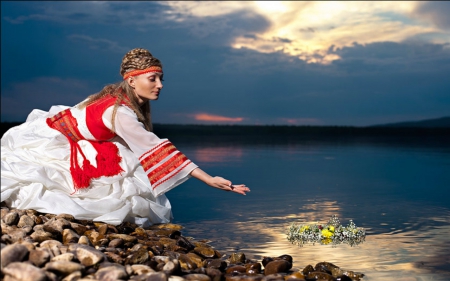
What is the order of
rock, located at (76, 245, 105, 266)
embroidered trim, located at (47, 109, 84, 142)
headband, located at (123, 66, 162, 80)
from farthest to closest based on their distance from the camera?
embroidered trim, located at (47, 109, 84, 142) < headband, located at (123, 66, 162, 80) < rock, located at (76, 245, 105, 266)

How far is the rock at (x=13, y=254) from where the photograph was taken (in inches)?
142

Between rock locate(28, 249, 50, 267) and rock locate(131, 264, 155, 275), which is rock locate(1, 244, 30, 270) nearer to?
rock locate(28, 249, 50, 267)

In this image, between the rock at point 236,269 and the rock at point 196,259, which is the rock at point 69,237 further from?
the rock at point 236,269

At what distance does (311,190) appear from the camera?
8977 millimetres

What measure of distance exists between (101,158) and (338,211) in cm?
314

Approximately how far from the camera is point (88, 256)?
3.87 meters

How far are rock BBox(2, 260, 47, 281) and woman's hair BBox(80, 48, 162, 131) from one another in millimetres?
1716

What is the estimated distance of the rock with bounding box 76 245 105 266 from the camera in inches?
152

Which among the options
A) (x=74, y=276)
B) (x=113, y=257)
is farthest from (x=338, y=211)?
(x=74, y=276)

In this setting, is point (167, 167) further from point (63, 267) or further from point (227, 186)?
point (63, 267)

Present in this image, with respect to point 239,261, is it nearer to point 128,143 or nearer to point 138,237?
point 138,237

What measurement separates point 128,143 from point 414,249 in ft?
8.53

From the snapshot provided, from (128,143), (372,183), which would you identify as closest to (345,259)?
(128,143)

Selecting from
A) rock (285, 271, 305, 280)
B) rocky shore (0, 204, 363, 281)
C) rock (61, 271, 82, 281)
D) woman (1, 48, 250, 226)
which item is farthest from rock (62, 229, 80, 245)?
rock (285, 271, 305, 280)
